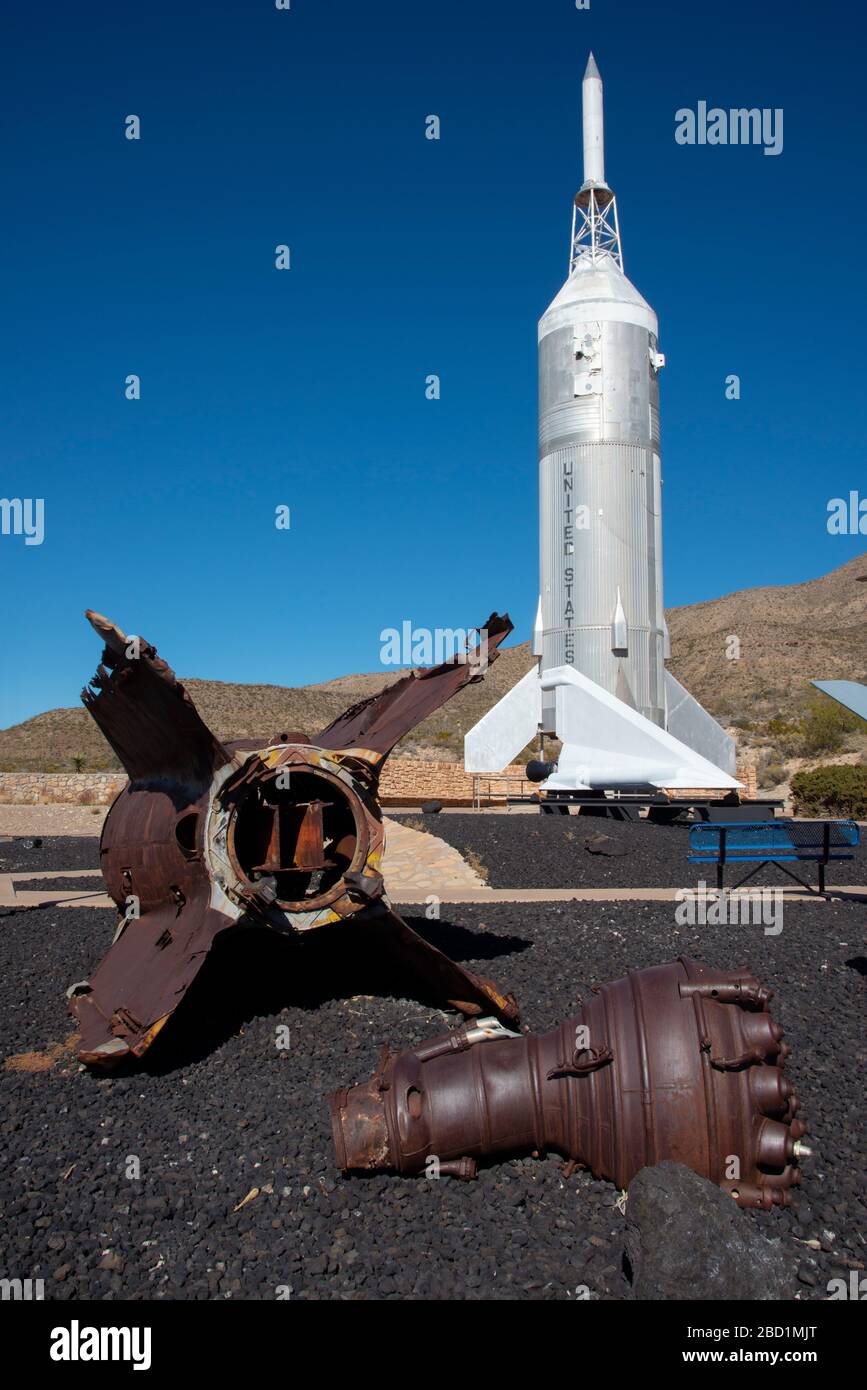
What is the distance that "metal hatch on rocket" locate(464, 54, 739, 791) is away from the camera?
22.4 m

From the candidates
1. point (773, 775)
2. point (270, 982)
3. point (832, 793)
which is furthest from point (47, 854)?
point (773, 775)

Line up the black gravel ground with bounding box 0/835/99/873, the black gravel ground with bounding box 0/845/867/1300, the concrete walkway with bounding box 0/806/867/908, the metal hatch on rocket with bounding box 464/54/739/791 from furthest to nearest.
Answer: the metal hatch on rocket with bounding box 464/54/739/791 → the black gravel ground with bounding box 0/835/99/873 → the concrete walkway with bounding box 0/806/867/908 → the black gravel ground with bounding box 0/845/867/1300

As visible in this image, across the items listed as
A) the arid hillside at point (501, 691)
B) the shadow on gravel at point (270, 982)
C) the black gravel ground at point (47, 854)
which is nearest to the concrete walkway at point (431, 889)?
the black gravel ground at point (47, 854)

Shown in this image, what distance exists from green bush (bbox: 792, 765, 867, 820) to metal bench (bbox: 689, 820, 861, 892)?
12530mm

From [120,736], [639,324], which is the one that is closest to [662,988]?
[120,736]

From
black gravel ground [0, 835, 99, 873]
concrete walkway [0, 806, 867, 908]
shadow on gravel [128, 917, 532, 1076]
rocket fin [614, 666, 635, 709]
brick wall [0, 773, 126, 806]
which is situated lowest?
shadow on gravel [128, 917, 532, 1076]

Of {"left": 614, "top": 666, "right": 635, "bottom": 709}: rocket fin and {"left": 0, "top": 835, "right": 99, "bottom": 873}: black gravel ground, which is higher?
{"left": 614, "top": 666, "right": 635, "bottom": 709}: rocket fin

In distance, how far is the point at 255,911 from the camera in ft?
17.4

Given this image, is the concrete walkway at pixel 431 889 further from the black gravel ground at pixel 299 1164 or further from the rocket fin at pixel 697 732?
the rocket fin at pixel 697 732

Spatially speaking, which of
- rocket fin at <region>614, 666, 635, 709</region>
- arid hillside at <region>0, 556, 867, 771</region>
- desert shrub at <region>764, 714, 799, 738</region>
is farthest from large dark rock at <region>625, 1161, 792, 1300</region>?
arid hillside at <region>0, 556, 867, 771</region>

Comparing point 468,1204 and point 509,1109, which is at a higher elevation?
point 509,1109

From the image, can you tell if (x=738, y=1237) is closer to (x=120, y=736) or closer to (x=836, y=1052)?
(x=836, y=1052)
